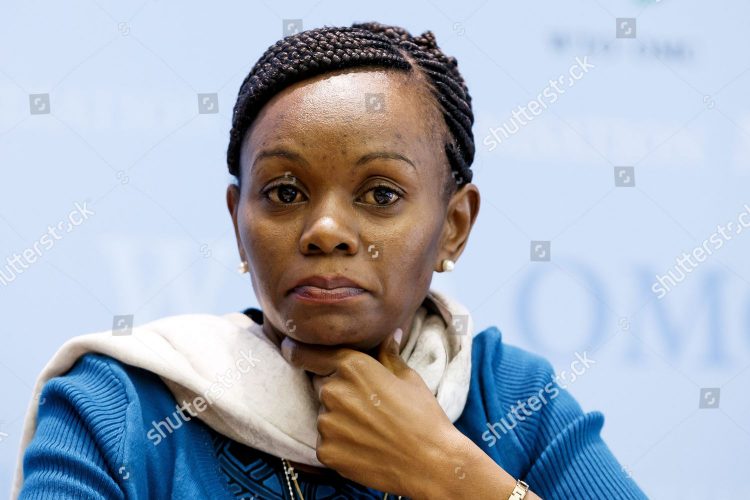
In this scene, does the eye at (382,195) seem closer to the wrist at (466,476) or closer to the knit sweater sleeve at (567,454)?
the wrist at (466,476)

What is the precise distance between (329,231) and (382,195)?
0.35ft

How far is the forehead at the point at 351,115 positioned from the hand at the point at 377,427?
0.92ft

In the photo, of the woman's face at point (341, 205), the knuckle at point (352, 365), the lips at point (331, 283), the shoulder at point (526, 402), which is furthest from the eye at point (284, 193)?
the shoulder at point (526, 402)

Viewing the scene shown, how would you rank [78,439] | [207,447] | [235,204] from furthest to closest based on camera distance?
[235,204] < [207,447] < [78,439]

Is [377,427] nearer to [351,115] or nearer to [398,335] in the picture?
[398,335]

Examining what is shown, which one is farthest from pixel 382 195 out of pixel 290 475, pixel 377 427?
pixel 290 475

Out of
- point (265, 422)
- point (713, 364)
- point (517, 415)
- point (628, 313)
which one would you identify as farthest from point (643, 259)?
point (265, 422)

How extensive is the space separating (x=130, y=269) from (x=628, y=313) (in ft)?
3.57

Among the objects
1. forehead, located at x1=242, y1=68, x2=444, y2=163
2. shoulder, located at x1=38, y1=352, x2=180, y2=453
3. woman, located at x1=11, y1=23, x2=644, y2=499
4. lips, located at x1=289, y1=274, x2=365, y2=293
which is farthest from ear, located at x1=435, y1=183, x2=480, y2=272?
shoulder, located at x1=38, y1=352, x2=180, y2=453

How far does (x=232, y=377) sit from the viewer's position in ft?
3.79

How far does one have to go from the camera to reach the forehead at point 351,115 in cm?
108

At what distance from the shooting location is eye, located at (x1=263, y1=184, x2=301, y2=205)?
3.63 feet

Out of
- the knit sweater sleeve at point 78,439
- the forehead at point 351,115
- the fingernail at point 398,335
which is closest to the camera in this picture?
the knit sweater sleeve at point 78,439

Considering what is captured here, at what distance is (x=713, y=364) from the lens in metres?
1.98
